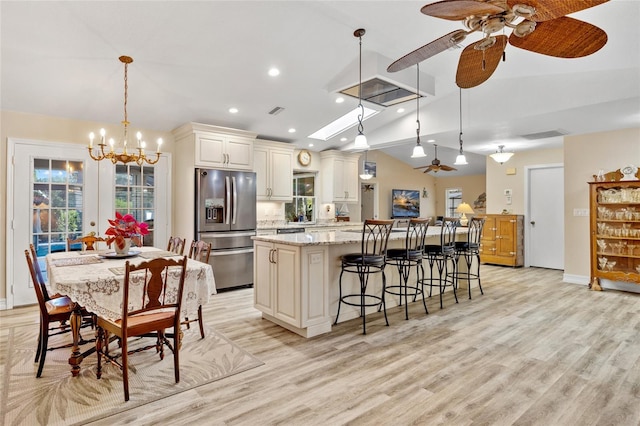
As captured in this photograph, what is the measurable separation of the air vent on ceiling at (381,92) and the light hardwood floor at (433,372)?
2749mm

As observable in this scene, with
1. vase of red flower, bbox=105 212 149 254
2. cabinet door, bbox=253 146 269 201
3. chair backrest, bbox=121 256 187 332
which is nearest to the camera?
chair backrest, bbox=121 256 187 332

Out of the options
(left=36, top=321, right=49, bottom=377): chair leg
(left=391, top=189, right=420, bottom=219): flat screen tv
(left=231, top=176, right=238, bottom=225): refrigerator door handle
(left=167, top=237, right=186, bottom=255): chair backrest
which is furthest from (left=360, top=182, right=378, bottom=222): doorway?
(left=36, top=321, right=49, bottom=377): chair leg

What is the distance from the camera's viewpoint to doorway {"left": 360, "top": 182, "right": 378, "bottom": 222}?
9.45 metres

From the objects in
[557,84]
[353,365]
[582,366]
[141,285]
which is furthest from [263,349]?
[557,84]

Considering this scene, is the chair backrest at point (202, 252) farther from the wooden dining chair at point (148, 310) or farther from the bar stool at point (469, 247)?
the bar stool at point (469, 247)

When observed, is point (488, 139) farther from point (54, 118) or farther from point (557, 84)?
point (54, 118)

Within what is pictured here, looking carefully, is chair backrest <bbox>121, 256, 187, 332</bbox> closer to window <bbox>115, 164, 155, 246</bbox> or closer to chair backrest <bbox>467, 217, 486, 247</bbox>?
window <bbox>115, 164, 155, 246</bbox>

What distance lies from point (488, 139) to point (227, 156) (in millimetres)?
4506

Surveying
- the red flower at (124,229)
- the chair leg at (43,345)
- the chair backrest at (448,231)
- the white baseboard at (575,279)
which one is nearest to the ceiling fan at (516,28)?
the chair backrest at (448,231)

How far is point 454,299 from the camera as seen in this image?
483cm

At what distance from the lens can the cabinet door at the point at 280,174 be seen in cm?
630

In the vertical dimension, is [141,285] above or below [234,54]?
below

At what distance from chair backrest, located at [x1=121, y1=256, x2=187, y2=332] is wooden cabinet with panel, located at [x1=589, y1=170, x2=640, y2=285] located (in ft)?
19.3

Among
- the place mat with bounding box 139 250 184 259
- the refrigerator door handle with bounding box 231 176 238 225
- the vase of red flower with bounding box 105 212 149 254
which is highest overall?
the refrigerator door handle with bounding box 231 176 238 225
